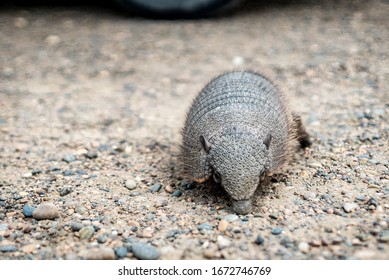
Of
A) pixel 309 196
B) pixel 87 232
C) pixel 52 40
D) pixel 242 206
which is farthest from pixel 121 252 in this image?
pixel 52 40

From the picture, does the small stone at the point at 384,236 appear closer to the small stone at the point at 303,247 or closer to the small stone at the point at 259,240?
the small stone at the point at 303,247

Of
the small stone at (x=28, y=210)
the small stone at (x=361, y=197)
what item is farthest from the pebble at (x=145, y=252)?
the small stone at (x=361, y=197)

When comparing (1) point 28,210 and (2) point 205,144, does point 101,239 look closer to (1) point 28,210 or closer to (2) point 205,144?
(1) point 28,210

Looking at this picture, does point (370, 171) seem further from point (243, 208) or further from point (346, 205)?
point (243, 208)

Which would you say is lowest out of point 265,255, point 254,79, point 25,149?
point 25,149

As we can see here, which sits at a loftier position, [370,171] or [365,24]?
[365,24]

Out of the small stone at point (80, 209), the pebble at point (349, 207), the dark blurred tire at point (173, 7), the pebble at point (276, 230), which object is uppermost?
the dark blurred tire at point (173, 7)

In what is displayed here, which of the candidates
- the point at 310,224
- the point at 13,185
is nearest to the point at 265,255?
the point at 310,224

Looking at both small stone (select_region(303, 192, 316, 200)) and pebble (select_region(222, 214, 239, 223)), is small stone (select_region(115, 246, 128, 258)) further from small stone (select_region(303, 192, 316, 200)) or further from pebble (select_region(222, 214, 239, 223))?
small stone (select_region(303, 192, 316, 200))
